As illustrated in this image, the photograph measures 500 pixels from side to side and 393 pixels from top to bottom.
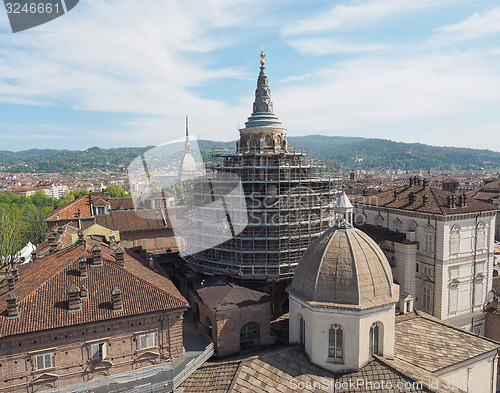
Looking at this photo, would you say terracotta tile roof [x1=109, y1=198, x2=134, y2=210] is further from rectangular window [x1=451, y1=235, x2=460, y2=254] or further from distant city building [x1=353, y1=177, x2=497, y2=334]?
rectangular window [x1=451, y1=235, x2=460, y2=254]

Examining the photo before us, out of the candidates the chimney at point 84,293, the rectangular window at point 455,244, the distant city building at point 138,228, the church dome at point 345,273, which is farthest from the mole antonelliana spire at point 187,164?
the church dome at point 345,273

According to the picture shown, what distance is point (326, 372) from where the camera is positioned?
2298 centimetres

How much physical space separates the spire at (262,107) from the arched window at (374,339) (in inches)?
825

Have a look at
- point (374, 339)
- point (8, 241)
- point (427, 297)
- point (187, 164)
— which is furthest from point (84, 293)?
point (187, 164)

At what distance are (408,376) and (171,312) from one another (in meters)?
14.9

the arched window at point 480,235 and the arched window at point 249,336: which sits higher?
the arched window at point 480,235

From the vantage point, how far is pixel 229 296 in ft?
89.8

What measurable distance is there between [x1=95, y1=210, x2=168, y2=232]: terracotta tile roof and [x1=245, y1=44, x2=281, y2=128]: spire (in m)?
22.7

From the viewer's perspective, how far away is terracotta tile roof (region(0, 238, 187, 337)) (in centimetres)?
2127

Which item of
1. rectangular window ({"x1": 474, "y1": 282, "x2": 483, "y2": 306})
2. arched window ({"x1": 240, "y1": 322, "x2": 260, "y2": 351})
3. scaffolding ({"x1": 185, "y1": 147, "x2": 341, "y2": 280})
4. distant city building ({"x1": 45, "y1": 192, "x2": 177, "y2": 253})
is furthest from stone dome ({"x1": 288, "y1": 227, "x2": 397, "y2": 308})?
distant city building ({"x1": 45, "y1": 192, "x2": 177, "y2": 253})

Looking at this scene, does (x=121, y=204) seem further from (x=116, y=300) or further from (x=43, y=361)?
(x=43, y=361)

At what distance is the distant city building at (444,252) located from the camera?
36906 mm

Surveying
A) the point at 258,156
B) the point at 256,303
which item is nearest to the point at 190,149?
the point at 258,156

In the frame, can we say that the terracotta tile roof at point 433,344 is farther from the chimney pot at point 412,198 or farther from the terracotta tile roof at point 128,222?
the terracotta tile roof at point 128,222
